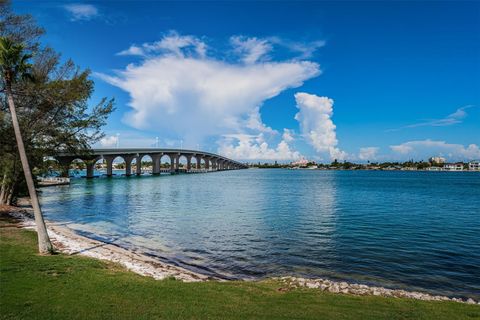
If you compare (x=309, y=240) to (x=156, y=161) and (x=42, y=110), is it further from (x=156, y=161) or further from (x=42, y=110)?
(x=156, y=161)

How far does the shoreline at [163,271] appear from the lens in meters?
13.4

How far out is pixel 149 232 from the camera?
28.4 metres

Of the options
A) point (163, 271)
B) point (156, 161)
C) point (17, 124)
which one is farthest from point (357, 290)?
point (156, 161)

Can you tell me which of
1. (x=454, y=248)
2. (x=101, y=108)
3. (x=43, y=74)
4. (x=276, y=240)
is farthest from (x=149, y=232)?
(x=454, y=248)

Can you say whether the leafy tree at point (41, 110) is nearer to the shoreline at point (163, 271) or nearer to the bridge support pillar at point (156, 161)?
the shoreline at point (163, 271)

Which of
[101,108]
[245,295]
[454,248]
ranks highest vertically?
[101,108]

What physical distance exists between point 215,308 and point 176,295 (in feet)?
5.71

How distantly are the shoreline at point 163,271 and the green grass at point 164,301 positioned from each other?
4.17 ft

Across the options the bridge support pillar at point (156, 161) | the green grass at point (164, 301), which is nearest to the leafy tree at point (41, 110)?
the green grass at point (164, 301)

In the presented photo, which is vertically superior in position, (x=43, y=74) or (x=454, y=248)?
(x=43, y=74)

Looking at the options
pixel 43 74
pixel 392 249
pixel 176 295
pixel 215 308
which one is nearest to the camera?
pixel 215 308

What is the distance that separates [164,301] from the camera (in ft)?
33.4

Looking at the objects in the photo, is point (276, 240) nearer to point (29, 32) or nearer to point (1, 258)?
point (1, 258)

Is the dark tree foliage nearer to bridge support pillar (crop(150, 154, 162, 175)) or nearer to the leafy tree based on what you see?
the leafy tree
